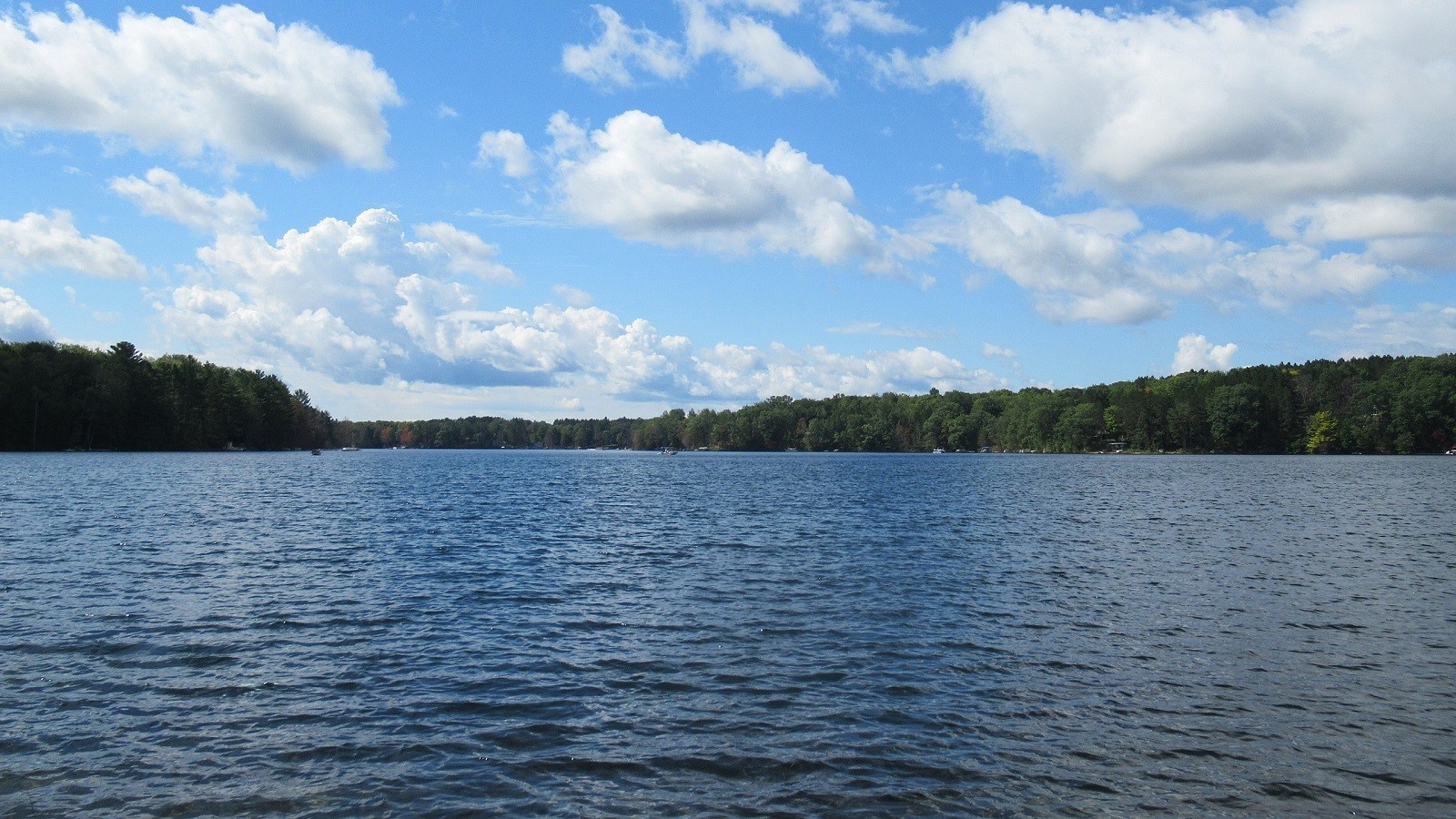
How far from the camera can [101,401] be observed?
155 meters

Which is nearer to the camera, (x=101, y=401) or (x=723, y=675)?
(x=723, y=675)

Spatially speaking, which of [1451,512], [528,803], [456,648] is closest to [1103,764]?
[528,803]

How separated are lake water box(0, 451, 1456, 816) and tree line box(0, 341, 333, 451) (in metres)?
130

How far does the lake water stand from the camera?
12984mm

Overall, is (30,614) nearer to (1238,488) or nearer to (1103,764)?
(1103,764)

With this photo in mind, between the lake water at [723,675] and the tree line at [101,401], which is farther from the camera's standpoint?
the tree line at [101,401]

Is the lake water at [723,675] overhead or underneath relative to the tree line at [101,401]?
underneath

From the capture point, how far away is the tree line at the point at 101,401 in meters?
146

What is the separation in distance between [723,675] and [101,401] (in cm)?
17286

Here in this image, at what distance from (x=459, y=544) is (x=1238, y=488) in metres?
73.2

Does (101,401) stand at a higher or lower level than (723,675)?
higher

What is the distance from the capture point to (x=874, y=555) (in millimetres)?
37688

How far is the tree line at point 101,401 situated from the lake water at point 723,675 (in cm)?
12966

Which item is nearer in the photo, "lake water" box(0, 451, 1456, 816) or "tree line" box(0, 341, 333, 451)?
"lake water" box(0, 451, 1456, 816)
